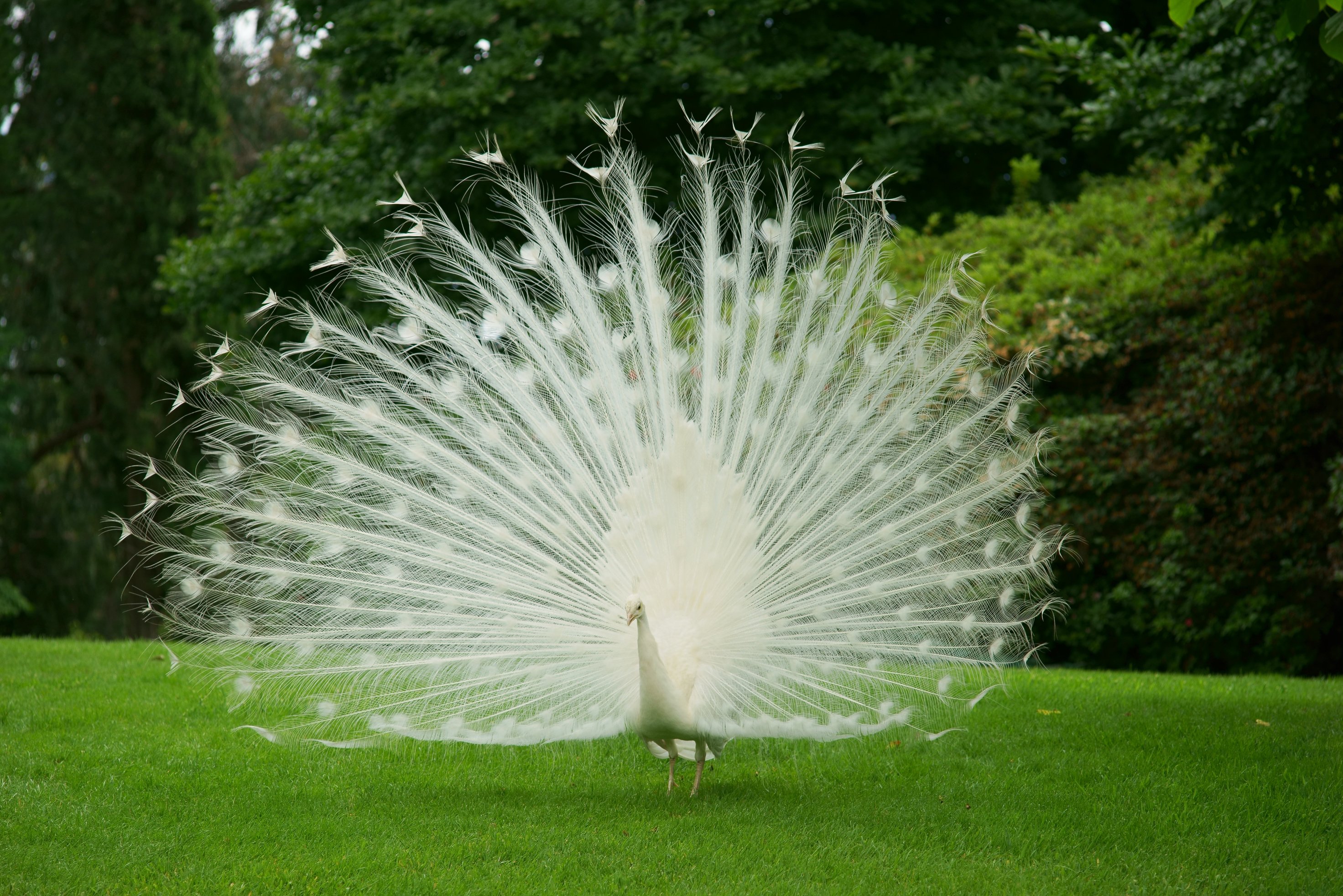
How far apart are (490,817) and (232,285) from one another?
9253mm

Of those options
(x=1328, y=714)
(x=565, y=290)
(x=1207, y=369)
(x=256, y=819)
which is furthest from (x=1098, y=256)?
(x=256, y=819)

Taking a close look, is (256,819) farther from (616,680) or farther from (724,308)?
(724,308)

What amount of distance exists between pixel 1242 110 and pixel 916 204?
517 centimetres

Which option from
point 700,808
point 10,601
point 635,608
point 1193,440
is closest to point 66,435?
point 10,601

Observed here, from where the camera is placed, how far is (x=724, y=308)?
5574mm

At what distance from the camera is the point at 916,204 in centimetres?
1234

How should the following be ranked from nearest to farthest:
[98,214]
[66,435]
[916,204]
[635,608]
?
[635,608] < [916,204] < [98,214] < [66,435]

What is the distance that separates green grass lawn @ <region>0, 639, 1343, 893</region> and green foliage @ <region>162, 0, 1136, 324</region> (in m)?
6.28

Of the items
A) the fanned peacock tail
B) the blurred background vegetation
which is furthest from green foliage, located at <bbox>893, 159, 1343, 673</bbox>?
the fanned peacock tail

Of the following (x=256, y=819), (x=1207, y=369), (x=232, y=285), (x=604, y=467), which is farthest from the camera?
(x=232, y=285)

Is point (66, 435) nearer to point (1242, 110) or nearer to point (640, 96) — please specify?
point (640, 96)

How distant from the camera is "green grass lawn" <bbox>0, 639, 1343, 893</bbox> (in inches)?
168

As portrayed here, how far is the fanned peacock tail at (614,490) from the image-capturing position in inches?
195

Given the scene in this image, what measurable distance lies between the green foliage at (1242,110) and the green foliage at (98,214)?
38.3 ft
